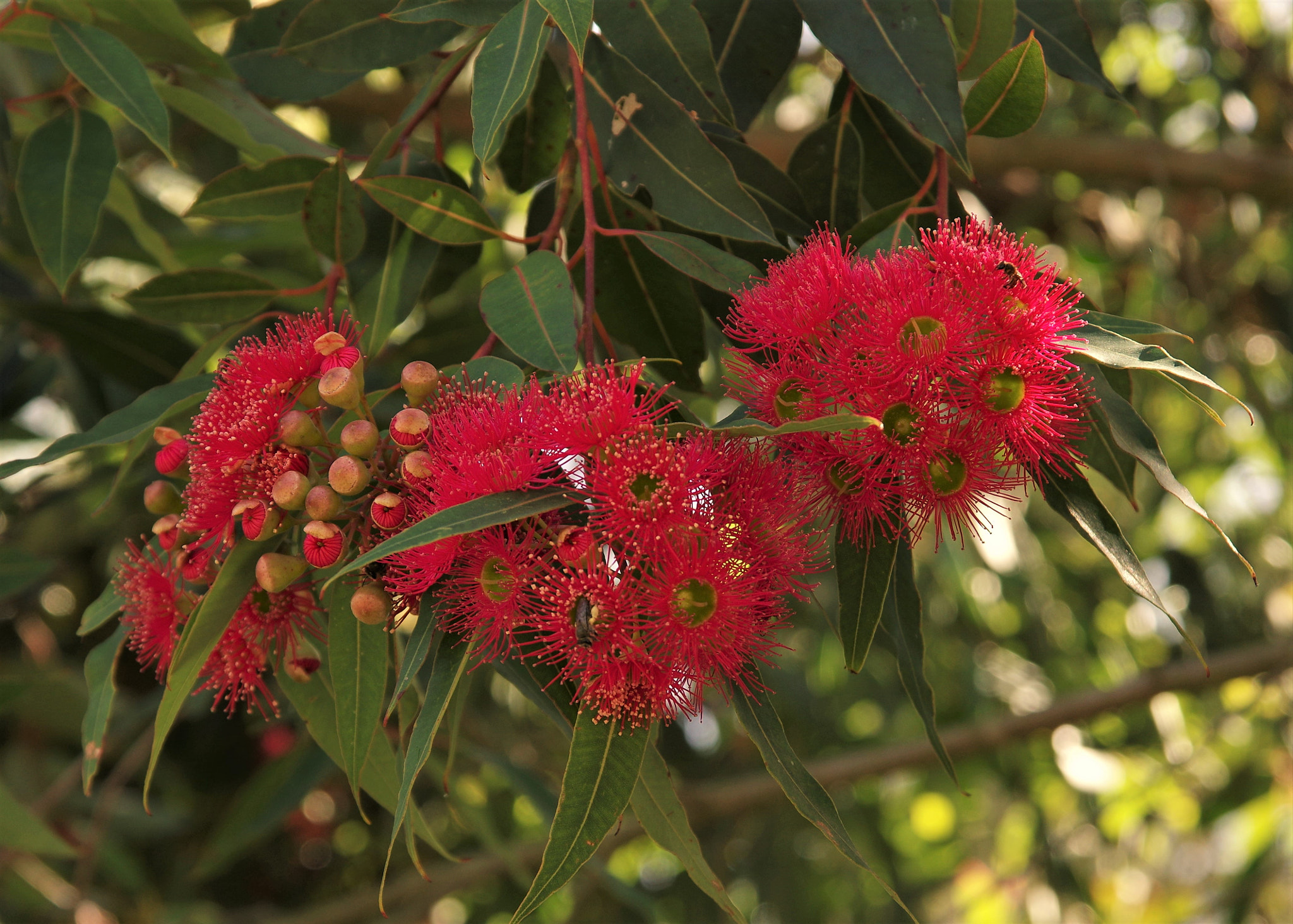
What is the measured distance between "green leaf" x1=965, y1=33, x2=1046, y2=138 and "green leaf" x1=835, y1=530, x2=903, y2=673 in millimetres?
439

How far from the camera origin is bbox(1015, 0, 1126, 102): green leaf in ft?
3.96

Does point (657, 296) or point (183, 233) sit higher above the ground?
point (657, 296)

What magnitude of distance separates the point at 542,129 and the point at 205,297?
0.48 metres

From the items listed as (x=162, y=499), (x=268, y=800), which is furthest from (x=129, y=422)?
(x=268, y=800)

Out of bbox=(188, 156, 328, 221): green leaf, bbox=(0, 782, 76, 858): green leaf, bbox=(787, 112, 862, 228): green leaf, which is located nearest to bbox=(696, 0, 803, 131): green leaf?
bbox=(787, 112, 862, 228): green leaf

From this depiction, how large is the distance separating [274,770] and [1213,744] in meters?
2.44

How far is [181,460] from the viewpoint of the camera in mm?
987

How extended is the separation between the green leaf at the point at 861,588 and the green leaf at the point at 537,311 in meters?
0.30

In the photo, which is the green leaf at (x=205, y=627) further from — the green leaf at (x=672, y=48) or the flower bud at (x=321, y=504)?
the green leaf at (x=672, y=48)

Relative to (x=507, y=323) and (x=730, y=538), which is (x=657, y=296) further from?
(x=730, y=538)

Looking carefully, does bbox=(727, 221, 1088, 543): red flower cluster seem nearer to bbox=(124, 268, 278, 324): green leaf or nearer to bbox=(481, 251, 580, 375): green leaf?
bbox=(481, 251, 580, 375): green leaf

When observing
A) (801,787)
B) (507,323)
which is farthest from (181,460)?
(801,787)

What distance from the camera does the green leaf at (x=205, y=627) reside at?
2.81 ft

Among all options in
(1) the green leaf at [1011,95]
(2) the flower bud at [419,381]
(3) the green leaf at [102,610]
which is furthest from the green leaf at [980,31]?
(3) the green leaf at [102,610]
